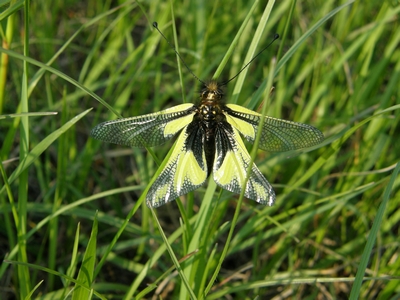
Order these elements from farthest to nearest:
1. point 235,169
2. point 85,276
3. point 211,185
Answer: point 211,185, point 235,169, point 85,276

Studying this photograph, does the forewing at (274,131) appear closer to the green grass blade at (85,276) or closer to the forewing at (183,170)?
the forewing at (183,170)

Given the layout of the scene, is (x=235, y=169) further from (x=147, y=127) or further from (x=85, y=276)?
(x=85, y=276)

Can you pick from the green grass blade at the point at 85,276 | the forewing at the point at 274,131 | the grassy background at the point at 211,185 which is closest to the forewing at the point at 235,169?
the forewing at the point at 274,131

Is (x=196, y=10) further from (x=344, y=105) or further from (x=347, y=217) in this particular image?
(x=347, y=217)

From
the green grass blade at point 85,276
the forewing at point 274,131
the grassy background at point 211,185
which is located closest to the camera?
the green grass blade at point 85,276

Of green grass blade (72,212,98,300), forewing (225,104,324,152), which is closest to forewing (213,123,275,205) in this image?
forewing (225,104,324,152)

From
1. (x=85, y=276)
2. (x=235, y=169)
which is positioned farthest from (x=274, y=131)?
(x=85, y=276)
